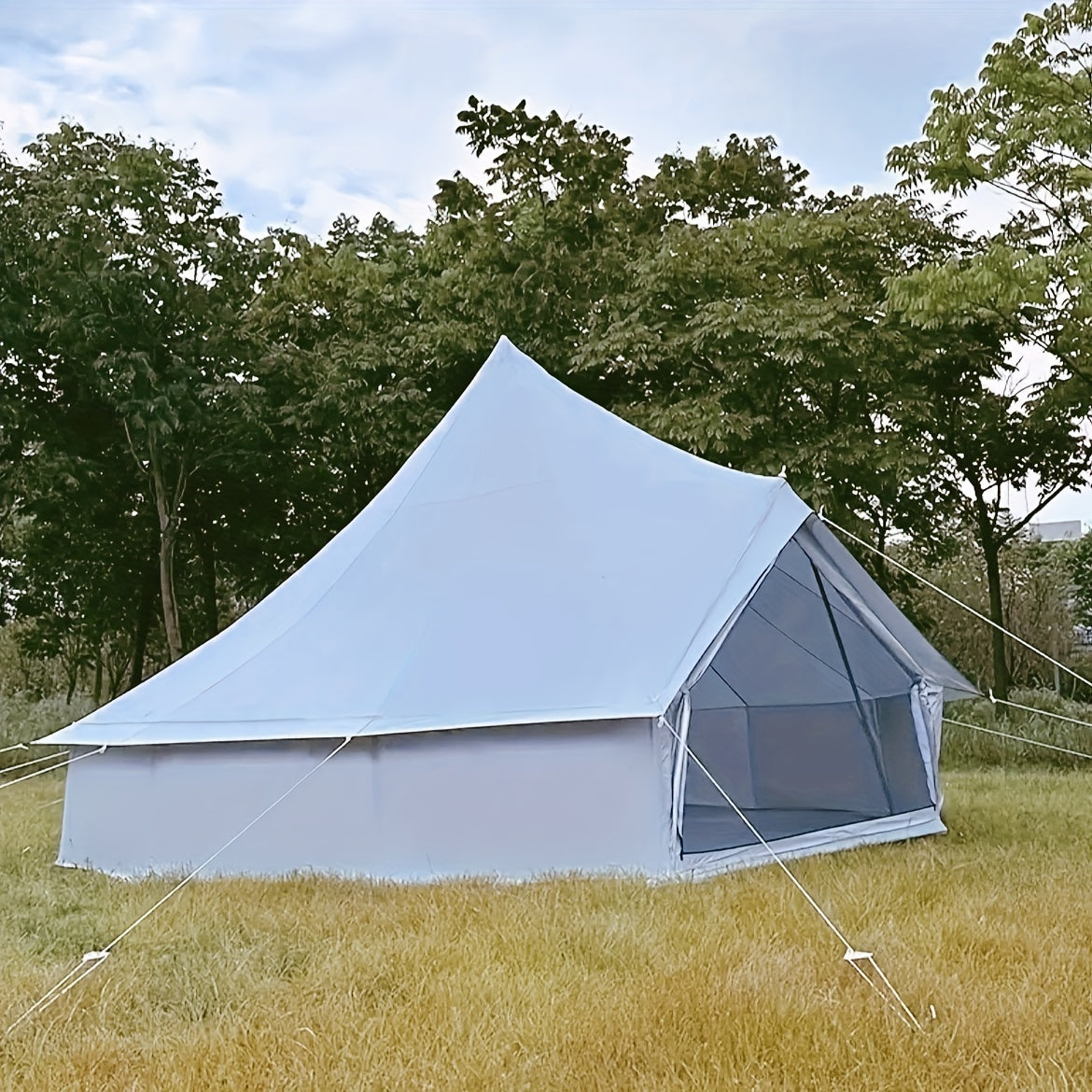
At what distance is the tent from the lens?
5.19 metres

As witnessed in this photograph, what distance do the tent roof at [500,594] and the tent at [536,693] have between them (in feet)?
0.05

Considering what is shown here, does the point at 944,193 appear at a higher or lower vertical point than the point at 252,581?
higher

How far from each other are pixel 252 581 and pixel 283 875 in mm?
11644

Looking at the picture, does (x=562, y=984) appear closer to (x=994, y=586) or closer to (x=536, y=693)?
(x=536, y=693)

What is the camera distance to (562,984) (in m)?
3.49

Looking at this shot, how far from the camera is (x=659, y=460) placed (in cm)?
679

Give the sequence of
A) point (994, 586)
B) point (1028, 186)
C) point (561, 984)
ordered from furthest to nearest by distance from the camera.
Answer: point (994, 586) → point (1028, 186) → point (561, 984)

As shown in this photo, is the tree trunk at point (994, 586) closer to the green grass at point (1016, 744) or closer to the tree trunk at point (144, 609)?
the green grass at point (1016, 744)

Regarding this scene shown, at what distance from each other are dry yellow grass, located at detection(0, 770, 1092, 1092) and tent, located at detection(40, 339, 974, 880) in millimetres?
407

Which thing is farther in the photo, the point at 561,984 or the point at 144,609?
the point at 144,609

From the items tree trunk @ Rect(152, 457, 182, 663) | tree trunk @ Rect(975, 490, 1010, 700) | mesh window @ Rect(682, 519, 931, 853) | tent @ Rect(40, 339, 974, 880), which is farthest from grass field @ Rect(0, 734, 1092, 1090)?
tree trunk @ Rect(152, 457, 182, 663)

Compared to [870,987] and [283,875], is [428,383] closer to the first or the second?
Result: [283,875]

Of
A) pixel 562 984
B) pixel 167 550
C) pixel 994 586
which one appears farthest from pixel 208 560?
pixel 562 984

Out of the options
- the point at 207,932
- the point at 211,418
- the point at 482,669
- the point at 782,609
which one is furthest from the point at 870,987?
the point at 211,418
